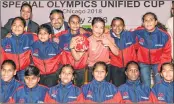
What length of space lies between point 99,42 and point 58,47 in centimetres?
33

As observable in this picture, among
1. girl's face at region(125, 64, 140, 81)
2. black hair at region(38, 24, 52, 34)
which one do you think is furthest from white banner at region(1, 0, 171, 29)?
girl's face at region(125, 64, 140, 81)

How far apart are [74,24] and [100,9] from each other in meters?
0.24

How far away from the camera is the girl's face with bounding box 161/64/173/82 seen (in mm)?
2049

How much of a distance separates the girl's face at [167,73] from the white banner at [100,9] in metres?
0.35

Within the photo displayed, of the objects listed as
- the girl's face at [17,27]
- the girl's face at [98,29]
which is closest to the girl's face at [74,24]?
the girl's face at [98,29]

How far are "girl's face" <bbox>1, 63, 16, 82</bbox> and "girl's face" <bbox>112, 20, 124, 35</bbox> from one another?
0.86 metres

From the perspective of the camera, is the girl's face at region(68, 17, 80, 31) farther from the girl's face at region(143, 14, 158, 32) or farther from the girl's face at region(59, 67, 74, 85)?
the girl's face at region(143, 14, 158, 32)

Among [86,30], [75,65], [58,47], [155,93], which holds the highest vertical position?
[86,30]

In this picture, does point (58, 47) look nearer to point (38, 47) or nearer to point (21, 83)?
point (38, 47)

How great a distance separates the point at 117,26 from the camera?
6.84 ft

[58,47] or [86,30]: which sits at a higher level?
[86,30]

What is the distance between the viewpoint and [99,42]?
210cm

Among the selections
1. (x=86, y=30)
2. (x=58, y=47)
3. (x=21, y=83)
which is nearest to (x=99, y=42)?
(x=86, y=30)

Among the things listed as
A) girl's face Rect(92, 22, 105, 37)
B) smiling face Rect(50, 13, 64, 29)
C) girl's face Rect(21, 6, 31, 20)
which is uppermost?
girl's face Rect(21, 6, 31, 20)
